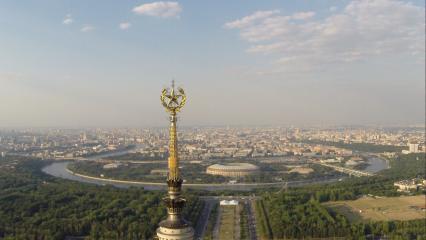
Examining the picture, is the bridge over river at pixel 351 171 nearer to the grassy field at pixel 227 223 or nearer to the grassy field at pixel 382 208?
the grassy field at pixel 382 208

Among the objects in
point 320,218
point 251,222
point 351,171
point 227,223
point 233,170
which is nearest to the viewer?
point 320,218

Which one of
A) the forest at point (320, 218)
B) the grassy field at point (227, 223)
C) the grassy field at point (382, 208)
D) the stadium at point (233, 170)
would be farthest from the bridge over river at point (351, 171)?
the grassy field at point (227, 223)

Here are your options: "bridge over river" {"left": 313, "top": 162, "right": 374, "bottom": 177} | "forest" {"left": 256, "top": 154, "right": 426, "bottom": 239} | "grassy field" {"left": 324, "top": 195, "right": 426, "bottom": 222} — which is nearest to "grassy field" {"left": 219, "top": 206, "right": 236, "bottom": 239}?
"forest" {"left": 256, "top": 154, "right": 426, "bottom": 239}

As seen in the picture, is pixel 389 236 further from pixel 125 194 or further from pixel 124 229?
pixel 125 194

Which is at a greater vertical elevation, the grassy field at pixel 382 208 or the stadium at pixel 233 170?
the stadium at pixel 233 170

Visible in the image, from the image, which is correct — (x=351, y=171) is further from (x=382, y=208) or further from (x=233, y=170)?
(x=382, y=208)

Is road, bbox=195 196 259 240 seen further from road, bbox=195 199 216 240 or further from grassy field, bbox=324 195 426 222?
grassy field, bbox=324 195 426 222

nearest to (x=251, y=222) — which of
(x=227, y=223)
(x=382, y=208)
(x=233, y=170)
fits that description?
(x=227, y=223)
